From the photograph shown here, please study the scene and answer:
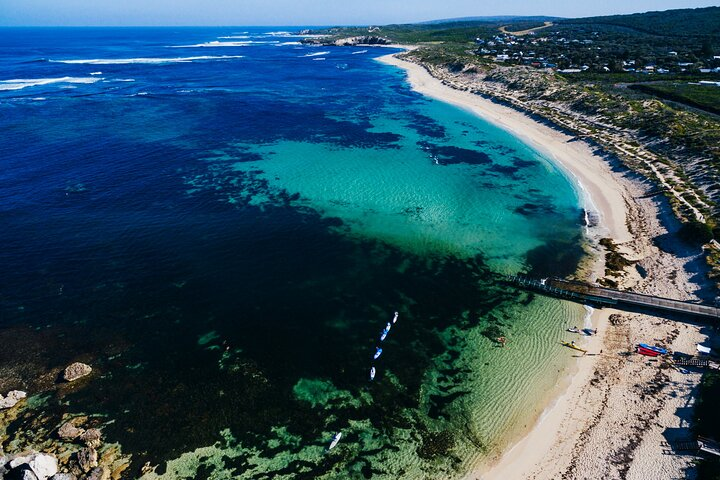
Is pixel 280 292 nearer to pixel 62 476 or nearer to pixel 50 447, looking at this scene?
pixel 50 447

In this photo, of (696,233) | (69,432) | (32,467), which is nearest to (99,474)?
(32,467)

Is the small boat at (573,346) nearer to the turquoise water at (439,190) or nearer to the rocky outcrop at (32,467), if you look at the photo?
the turquoise water at (439,190)

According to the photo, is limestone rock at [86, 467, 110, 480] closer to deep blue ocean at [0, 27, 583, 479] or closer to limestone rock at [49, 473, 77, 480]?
limestone rock at [49, 473, 77, 480]

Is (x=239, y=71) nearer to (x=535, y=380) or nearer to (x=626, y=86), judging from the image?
(x=626, y=86)

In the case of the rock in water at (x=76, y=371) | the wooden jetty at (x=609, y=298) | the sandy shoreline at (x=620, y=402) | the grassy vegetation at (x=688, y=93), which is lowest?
the sandy shoreline at (x=620, y=402)

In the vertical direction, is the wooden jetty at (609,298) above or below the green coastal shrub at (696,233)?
below

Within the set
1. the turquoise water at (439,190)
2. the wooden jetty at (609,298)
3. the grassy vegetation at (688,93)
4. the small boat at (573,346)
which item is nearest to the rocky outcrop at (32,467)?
the turquoise water at (439,190)
